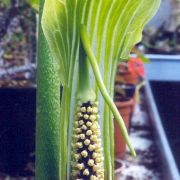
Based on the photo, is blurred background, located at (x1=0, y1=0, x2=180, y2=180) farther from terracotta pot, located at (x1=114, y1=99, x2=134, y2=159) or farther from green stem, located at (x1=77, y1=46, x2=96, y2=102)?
green stem, located at (x1=77, y1=46, x2=96, y2=102)

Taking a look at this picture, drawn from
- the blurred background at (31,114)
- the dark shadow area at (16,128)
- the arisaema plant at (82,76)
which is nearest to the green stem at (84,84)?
the arisaema plant at (82,76)

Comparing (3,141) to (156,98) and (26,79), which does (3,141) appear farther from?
(156,98)

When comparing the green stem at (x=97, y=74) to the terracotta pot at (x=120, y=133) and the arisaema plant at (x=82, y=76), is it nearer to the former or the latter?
the arisaema plant at (x=82, y=76)

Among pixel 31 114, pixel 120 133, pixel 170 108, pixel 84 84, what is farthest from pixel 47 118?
pixel 170 108

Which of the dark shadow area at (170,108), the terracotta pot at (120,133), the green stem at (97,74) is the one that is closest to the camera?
the green stem at (97,74)

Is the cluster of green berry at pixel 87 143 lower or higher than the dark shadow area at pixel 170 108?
lower

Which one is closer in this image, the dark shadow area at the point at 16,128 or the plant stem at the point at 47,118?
the plant stem at the point at 47,118

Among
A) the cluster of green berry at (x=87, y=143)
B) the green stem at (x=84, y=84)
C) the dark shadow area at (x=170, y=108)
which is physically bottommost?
the cluster of green berry at (x=87, y=143)

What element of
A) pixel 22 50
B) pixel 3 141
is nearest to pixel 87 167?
pixel 3 141

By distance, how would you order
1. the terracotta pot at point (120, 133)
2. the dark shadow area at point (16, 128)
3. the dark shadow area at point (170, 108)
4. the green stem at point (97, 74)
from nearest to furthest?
the green stem at point (97, 74), the dark shadow area at point (16, 128), the terracotta pot at point (120, 133), the dark shadow area at point (170, 108)

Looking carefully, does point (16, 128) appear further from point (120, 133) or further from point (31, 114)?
point (120, 133)
